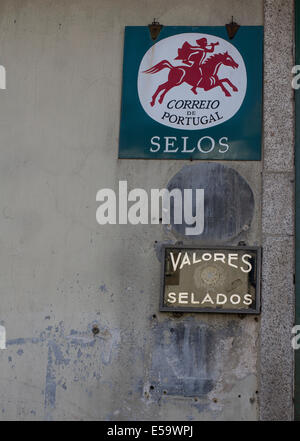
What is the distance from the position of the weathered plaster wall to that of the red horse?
0.42 metres

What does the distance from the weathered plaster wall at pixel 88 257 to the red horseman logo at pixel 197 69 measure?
13.9 inches

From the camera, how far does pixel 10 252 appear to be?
20.2 feet

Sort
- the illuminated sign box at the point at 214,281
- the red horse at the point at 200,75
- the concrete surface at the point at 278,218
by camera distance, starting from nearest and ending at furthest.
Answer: the concrete surface at the point at 278,218, the illuminated sign box at the point at 214,281, the red horse at the point at 200,75

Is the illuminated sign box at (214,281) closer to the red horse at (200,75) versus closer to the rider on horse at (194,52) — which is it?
the red horse at (200,75)

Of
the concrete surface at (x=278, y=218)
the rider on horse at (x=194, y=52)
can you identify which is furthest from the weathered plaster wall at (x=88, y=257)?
the rider on horse at (x=194, y=52)

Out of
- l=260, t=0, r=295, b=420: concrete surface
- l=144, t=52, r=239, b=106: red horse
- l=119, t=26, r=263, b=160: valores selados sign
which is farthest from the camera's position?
l=144, t=52, r=239, b=106: red horse

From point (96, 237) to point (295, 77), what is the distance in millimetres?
2597

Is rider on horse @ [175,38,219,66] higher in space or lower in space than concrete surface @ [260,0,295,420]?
higher

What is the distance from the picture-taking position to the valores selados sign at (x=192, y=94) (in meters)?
6.16

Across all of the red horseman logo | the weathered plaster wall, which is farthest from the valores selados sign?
the weathered plaster wall

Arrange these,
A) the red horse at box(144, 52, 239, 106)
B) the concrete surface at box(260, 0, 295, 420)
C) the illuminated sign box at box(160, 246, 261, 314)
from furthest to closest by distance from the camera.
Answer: the red horse at box(144, 52, 239, 106) < the illuminated sign box at box(160, 246, 261, 314) < the concrete surface at box(260, 0, 295, 420)

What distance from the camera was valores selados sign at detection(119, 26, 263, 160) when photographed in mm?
6160

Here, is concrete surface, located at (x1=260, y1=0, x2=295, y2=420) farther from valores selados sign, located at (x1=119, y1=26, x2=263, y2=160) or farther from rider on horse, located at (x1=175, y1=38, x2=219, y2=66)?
rider on horse, located at (x1=175, y1=38, x2=219, y2=66)
